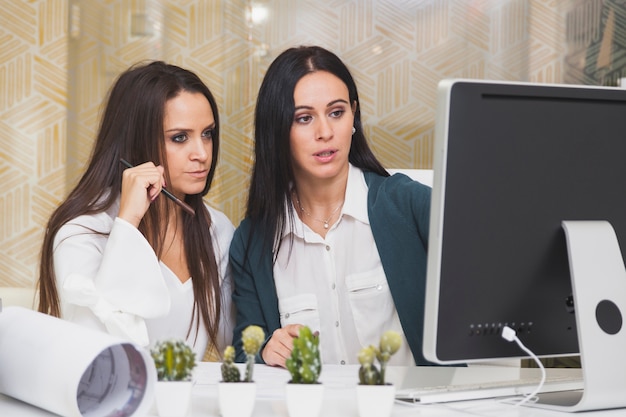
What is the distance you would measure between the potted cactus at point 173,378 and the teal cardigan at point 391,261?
0.74 m

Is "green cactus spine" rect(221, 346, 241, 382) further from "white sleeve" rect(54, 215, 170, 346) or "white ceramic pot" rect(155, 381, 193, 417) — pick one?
"white sleeve" rect(54, 215, 170, 346)

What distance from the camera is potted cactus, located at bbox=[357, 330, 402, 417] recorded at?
3.71ft

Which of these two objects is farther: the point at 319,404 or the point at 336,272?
the point at 336,272

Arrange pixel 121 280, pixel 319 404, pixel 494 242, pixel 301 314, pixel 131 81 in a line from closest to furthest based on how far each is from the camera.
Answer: pixel 319 404 < pixel 494 242 < pixel 121 280 < pixel 301 314 < pixel 131 81

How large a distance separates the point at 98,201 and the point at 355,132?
70cm

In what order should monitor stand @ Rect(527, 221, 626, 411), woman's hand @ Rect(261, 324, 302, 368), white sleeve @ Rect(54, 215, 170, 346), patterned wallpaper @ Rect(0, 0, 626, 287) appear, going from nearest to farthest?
monitor stand @ Rect(527, 221, 626, 411) → woman's hand @ Rect(261, 324, 302, 368) → white sleeve @ Rect(54, 215, 170, 346) → patterned wallpaper @ Rect(0, 0, 626, 287)

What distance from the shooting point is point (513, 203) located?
126 centimetres

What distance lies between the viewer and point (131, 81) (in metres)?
2.24

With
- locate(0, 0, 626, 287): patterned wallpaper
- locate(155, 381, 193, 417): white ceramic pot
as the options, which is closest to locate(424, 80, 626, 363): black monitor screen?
locate(155, 381, 193, 417): white ceramic pot

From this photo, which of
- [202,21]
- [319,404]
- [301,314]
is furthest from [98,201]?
[202,21]

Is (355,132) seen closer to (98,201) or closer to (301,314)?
(301,314)

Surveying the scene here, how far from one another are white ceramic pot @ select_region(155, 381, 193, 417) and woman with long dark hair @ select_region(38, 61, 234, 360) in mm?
845

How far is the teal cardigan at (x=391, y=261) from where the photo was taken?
200cm

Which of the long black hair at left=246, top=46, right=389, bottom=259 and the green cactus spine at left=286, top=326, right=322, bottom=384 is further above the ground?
the long black hair at left=246, top=46, right=389, bottom=259
